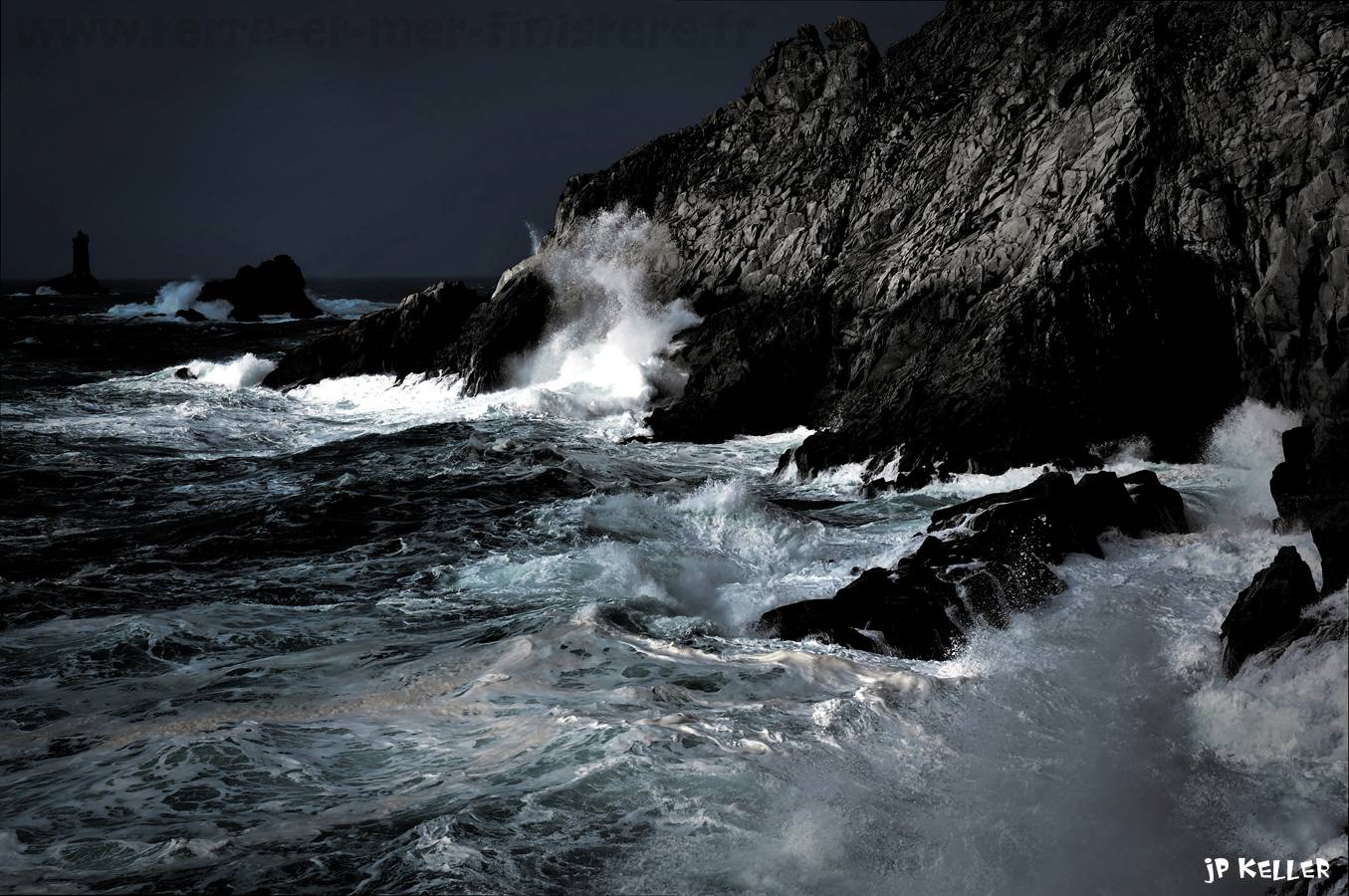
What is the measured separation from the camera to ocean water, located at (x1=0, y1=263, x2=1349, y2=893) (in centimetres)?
672

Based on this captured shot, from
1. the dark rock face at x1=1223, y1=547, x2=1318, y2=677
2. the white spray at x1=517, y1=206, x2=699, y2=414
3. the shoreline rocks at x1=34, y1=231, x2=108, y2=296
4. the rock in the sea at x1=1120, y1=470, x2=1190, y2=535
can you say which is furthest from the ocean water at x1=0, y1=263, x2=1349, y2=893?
the shoreline rocks at x1=34, y1=231, x2=108, y2=296

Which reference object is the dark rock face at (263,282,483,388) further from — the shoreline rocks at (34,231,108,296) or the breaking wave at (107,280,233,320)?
the shoreline rocks at (34,231,108,296)

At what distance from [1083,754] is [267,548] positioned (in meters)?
10.7

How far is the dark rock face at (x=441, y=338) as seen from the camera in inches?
1128

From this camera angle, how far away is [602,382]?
26688 millimetres

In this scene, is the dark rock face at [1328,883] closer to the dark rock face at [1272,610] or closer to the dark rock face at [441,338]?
the dark rock face at [1272,610]

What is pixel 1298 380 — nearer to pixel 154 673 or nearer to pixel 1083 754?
pixel 1083 754

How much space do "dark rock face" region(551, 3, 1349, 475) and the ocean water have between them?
127 centimetres

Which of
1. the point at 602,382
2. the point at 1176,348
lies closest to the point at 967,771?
the point at 1176,348

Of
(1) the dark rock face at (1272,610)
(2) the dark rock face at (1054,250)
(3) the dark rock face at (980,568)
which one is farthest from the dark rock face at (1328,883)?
(2) the dark rock face at (1054,250)

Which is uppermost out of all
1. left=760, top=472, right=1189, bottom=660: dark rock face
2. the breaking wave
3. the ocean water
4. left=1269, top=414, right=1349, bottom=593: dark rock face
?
the breaking wave

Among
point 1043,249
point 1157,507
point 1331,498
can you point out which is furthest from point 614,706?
point 1043,249

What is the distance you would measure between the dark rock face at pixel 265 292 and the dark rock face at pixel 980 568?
58479mm

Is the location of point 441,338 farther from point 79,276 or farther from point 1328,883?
point 79,276
